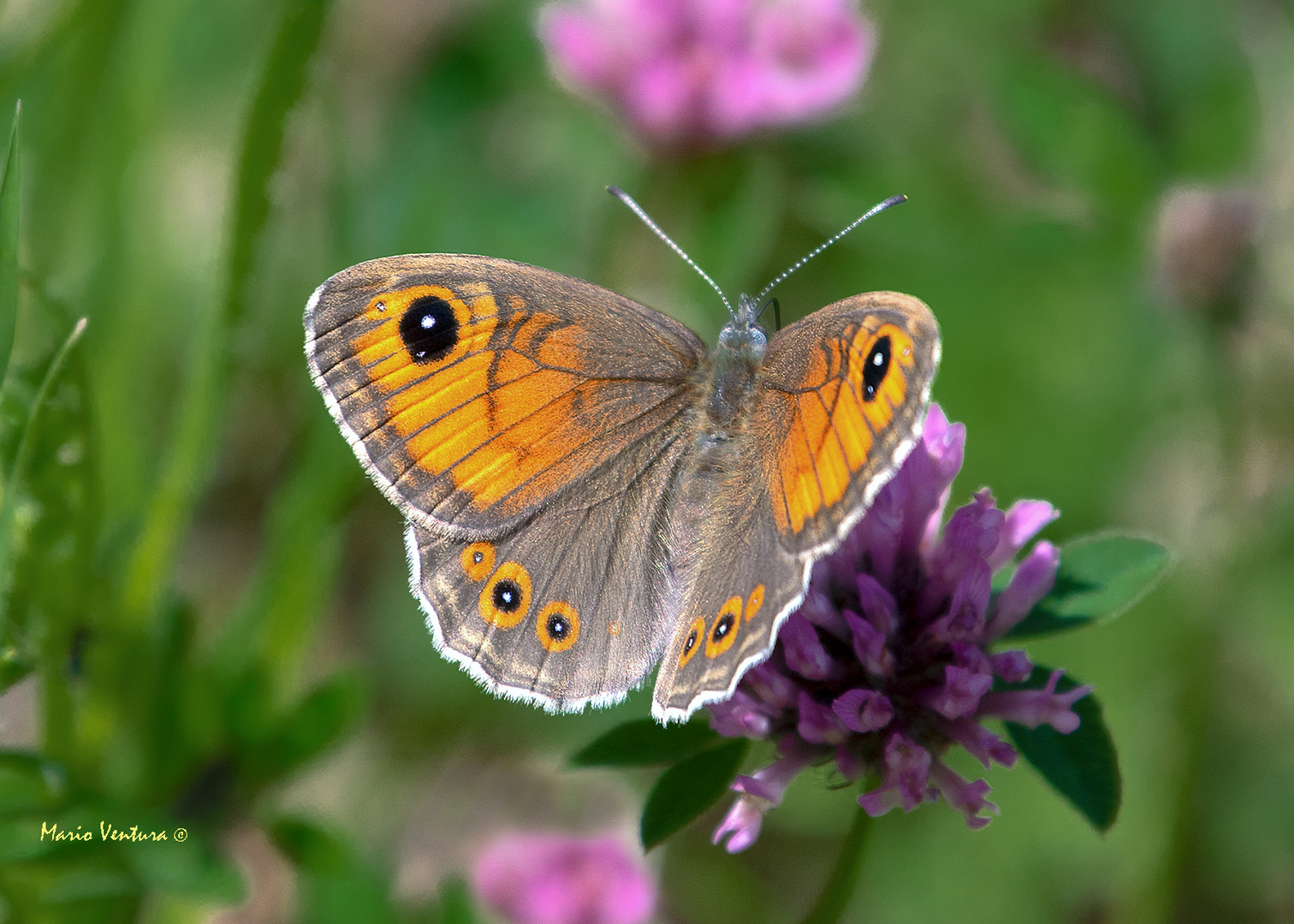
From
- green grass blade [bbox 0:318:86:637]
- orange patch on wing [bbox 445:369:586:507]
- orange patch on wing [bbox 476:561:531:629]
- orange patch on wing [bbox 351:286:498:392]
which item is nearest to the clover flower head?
orange patch on wing [bbox 476:561:531:629]

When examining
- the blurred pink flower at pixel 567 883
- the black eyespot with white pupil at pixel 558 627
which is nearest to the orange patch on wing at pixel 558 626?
the black eyespot with white pupil at pixel 558 627

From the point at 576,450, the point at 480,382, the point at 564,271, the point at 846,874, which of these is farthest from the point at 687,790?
the point at 564,271

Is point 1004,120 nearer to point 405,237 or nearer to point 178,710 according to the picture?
point 405,237

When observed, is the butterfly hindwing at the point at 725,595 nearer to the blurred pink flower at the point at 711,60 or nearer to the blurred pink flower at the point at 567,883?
the blurred pink flower at the point at 567,883

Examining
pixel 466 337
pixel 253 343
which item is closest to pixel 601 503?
pixel 466 337

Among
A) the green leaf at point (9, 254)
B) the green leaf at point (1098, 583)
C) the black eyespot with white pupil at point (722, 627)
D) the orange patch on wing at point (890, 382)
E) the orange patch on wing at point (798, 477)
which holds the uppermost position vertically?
the green leaf at point (9, 254)

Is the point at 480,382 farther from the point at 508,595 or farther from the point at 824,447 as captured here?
the point at 824,447

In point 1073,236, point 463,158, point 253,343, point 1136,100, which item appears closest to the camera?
point 1073,236
